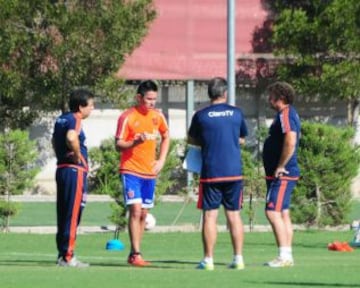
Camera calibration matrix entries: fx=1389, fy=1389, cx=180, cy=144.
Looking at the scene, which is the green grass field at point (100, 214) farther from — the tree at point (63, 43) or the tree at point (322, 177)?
the tree at point (63, 43)

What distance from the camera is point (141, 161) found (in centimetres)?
1603

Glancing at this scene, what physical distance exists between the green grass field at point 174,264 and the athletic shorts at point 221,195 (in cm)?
70

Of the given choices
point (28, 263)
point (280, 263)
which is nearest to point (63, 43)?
point (28, 263)

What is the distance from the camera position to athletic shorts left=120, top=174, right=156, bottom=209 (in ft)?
52.4

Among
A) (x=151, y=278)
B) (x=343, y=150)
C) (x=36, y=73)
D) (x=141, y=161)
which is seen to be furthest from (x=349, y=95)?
(x=151, y=278)

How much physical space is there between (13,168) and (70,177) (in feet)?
23.8

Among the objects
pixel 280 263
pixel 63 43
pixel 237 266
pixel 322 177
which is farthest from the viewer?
pixel 63 43

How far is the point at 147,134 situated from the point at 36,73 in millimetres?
16477

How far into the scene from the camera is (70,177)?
15516 millimetres

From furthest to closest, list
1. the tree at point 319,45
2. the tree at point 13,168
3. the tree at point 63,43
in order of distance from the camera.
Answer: the tree at point 319,45 → the tree at point 63,43 → the tree at point 13,168

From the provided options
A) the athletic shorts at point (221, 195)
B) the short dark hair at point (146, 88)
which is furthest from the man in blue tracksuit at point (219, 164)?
the short dark hair at point (146, 88)

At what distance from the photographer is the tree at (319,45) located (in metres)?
33.9

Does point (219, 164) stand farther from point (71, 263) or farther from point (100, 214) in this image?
point (100, 214)

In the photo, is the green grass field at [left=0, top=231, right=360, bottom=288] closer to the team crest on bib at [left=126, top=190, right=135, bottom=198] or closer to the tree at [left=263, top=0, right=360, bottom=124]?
the team crest on bib at [left=126, top=190, right=135, bottom=198]
